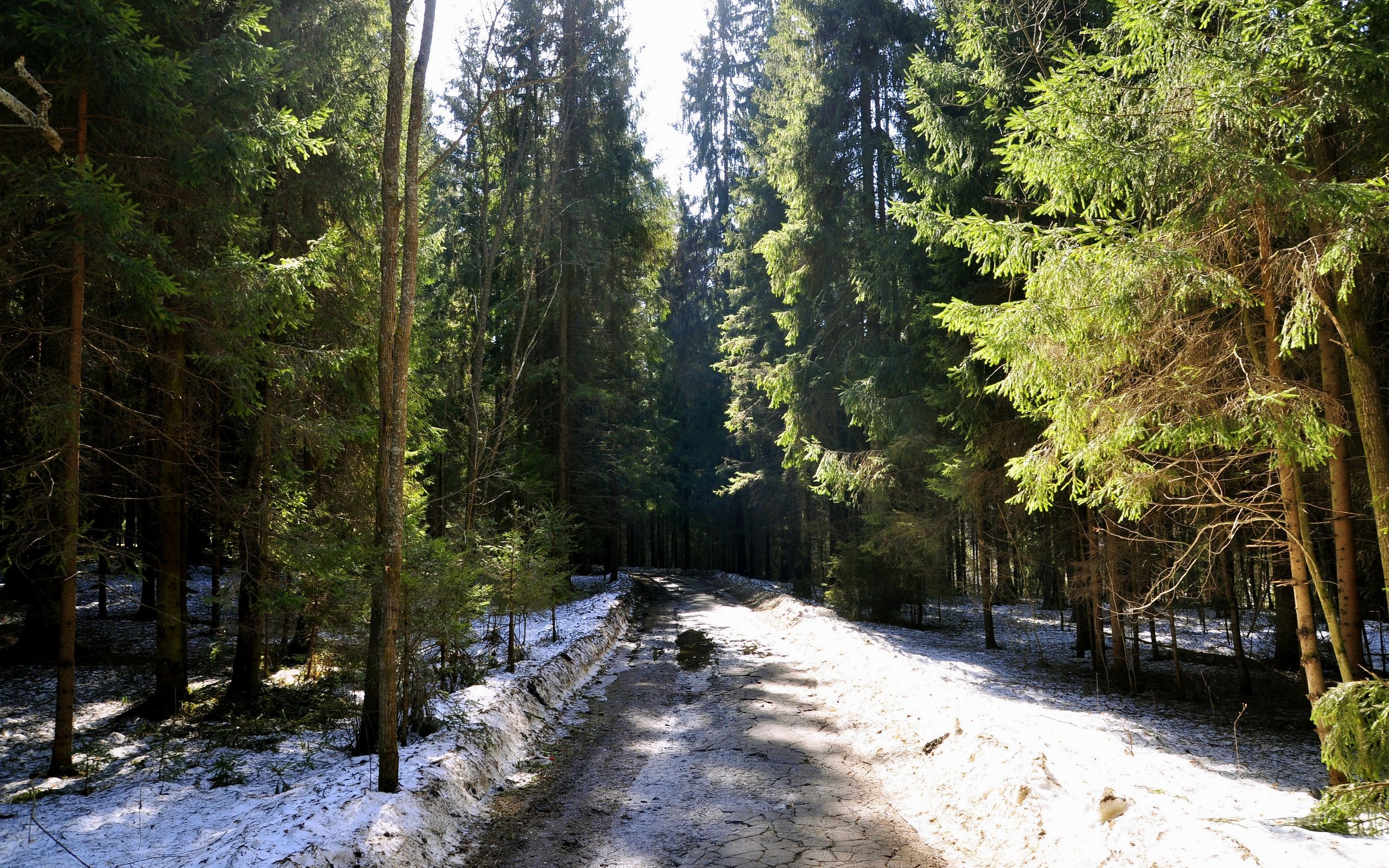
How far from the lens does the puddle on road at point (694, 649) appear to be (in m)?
12.8

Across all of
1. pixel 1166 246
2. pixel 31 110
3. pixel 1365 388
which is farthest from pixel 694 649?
pixel 31 110

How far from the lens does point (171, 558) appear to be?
8312 millimetres

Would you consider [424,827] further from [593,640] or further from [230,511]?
[593,640]

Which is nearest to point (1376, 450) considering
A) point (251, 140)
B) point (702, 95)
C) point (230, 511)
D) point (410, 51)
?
point (251, 140)

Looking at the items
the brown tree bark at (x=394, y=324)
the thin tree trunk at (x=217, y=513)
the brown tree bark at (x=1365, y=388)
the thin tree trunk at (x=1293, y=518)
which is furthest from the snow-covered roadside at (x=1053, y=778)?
the thin tree trunk at (x=217, y=513)

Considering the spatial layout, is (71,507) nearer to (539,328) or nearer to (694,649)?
(539,328)

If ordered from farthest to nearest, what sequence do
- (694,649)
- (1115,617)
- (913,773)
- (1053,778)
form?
1. (694,649)
2. (1115,617)
3. (913,773)
4. (1053,778)

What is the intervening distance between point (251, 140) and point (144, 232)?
1.47m

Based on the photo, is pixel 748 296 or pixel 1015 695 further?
pixel 748 296

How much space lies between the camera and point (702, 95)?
39.9 meters

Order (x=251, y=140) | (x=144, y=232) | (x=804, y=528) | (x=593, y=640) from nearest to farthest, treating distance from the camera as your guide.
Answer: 1. (x=144, y=232)
2. (x=251, y=140)
3. (x=593, y=640)
4. (x=804, y=528)

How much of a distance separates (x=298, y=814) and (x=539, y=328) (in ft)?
25.2

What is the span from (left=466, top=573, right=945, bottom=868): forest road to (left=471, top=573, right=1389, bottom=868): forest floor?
0.02 meters

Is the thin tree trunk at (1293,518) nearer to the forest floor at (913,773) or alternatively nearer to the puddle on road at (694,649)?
the forest floor at (913,773)
